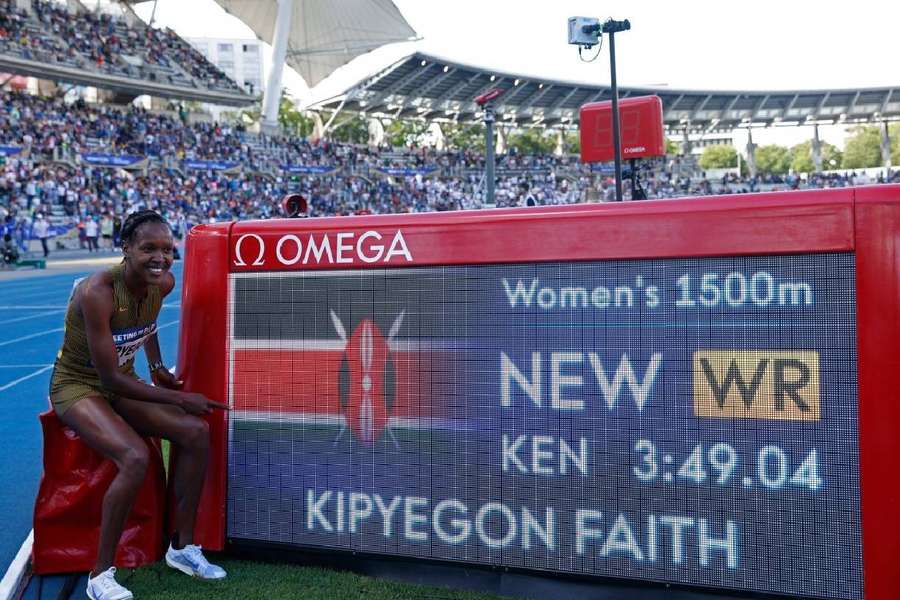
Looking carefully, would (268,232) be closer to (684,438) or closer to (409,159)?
(684,438)

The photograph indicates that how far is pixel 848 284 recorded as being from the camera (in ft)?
8.54

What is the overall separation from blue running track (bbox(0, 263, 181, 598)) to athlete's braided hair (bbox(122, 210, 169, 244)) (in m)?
1.49

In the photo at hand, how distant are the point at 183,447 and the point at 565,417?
155 centimetres

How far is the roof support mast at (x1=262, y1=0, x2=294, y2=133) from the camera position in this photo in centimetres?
5275

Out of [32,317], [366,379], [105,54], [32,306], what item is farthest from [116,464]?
[105,54]

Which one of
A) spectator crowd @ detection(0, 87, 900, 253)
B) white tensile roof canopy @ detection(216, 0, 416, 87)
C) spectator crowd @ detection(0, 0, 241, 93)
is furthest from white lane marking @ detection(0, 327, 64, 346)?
white tensile roof canopy @ detection(216, 0, 416, 87)

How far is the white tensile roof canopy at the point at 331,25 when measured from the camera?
198 feet

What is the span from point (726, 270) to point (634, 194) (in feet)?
25.2

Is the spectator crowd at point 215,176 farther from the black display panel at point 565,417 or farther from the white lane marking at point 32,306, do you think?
the black display panel at point 565,417

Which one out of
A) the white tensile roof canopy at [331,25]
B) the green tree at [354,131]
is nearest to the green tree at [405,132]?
the green tree at [354,131]

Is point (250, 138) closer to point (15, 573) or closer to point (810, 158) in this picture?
point (15, 573)

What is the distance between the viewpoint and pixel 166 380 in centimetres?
371

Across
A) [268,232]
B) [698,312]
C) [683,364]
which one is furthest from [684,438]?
[268,232]

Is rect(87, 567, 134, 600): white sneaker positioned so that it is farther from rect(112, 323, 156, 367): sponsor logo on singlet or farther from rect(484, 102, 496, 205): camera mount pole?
rect(484, 102, 496, 205): camera mount pole
